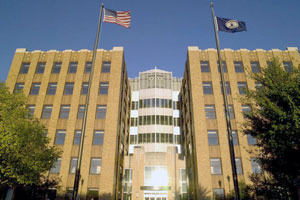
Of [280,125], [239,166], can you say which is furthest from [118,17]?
[239,166]

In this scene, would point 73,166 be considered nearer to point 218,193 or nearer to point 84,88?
point 84,88

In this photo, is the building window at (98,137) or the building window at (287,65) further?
the building window at (287,65)

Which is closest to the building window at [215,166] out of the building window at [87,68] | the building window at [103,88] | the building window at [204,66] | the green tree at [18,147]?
the building window at [204,66]

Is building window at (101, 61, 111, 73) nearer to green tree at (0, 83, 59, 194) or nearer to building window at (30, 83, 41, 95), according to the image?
building window at (30, 83, 41, 95)

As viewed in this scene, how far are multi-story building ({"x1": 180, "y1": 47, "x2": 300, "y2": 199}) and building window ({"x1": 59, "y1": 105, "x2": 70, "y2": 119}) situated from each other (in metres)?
17.8

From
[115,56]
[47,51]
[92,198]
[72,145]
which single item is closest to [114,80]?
[115,56]

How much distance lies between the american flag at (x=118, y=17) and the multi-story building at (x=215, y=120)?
Result: 1456 cm

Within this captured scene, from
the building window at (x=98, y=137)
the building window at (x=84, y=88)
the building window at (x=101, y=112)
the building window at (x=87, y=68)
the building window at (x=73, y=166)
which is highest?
the building window at (x=87, y=68)

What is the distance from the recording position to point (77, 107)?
30000 mm

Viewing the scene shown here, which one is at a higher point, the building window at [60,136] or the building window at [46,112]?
the building window at [46,112]

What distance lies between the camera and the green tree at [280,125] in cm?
1074

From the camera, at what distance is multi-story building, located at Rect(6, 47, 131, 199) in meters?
26.2

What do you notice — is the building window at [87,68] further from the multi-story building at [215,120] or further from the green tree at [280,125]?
the green tree at [280,125]

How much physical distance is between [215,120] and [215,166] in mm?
6046
